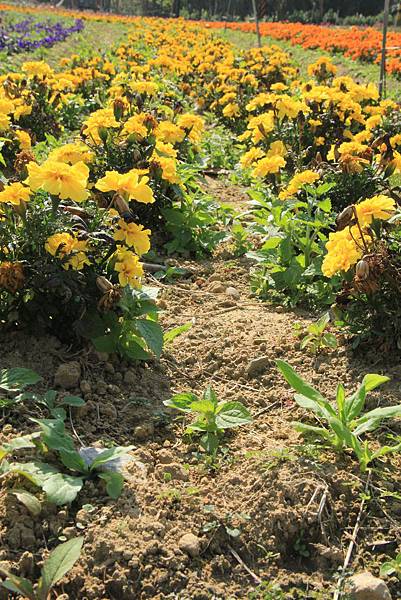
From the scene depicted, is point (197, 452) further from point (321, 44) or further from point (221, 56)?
point (321, 44)

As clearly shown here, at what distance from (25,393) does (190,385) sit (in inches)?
29.2

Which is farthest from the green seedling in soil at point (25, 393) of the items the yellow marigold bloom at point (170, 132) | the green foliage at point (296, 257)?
the yellow marigold bloom at point (170, 132)

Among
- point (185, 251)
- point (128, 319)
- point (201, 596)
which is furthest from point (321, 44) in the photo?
point (201, 596)

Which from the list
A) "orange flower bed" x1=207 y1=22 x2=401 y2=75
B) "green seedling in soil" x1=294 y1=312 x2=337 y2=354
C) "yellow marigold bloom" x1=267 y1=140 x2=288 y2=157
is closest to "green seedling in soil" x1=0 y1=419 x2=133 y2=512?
"green seedling in soil" x1=294 y1=312 x2=337 y2=354

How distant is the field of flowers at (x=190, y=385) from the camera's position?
196 cm

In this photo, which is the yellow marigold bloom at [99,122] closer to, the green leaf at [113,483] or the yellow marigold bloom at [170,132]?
the yellow marigold bloom at [170,132]

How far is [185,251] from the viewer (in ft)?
14.2

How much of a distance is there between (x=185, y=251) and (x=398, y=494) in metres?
2.43

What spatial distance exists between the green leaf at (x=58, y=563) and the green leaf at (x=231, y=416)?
764 millimetres

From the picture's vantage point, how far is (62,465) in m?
2.21

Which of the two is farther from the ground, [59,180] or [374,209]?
[59,180]

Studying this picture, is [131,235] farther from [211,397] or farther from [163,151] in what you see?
[163,151]

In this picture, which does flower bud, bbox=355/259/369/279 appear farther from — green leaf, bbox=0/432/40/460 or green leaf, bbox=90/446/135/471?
green leaf, bbox=0/432/40/460

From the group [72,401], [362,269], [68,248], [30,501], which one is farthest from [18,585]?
[362,269]
